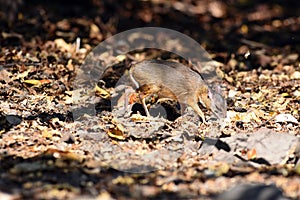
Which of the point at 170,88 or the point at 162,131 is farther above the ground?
the point at 170,88

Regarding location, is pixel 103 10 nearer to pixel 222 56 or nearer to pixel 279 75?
pixel 222 56

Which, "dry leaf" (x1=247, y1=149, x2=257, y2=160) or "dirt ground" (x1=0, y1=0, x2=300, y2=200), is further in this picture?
"dry leaf" (x1=247, y1=149, x2=257, y2=160)

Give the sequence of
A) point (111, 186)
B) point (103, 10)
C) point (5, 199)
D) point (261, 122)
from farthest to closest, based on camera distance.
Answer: point (103, 10) → point (261, 122) → point (111, 186) → point (5, 199)

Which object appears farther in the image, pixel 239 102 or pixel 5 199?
pixel 239 102

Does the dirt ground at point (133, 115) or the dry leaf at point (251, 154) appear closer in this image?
the dirt ground at point (133, 115)

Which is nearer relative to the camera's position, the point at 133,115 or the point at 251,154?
the point at 251,154

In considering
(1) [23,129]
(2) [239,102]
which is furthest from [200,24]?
(1) [23,129]

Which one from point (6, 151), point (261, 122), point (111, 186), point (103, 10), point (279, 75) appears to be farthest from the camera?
point (103, 10)

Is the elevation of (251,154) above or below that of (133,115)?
below
